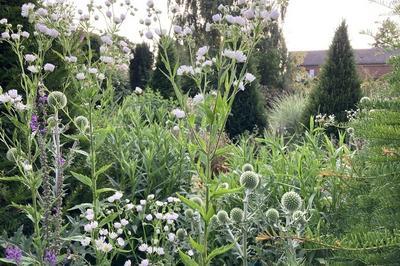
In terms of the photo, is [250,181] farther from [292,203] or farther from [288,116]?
[288,116]

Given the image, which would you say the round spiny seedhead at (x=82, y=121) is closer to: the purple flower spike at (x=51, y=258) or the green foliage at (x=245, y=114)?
the purple flower spike at (x=51, y=258)

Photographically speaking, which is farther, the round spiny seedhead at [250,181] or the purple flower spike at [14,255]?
the round spiny seedhead at [250,181]

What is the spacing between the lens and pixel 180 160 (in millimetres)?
4168

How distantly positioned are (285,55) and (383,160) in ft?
67.2

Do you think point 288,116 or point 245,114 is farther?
point 288,116

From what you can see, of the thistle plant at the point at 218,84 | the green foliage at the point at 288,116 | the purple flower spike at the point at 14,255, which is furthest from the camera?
the green foliage at the point at 288,116

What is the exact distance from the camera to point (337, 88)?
9.10m

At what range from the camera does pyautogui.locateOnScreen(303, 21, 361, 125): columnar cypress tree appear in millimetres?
8977

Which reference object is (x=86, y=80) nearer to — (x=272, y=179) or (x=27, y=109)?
(x=27, y=109)

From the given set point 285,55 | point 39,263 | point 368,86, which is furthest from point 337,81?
point 285,55

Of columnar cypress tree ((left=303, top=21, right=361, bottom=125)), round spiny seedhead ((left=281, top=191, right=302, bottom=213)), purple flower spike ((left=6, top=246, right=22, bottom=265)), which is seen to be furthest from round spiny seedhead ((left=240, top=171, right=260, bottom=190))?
columnar cypress tree ((left=303, top=21, right=361, bottom=125))

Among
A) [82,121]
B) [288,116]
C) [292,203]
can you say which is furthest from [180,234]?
[288,116]

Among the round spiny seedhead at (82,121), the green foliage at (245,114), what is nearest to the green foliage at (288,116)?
the green foliage at (245,114)

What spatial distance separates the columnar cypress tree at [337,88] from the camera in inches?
353
